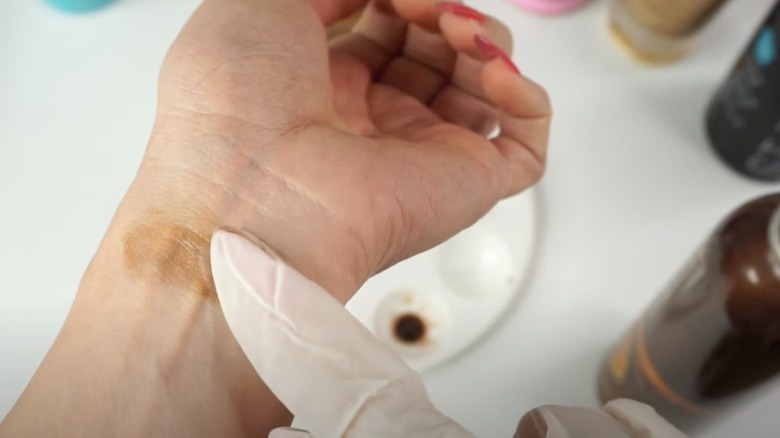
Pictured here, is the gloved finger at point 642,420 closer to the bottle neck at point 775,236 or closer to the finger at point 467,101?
the bottle neck at point 775,236

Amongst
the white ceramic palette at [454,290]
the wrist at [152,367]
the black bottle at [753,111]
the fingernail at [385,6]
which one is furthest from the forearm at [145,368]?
the black bottle at [753,111]

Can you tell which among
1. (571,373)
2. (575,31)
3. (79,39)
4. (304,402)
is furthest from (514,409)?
(79,39)

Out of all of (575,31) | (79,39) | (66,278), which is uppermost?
(575,31)

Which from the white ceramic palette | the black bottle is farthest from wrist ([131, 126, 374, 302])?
the black bottle

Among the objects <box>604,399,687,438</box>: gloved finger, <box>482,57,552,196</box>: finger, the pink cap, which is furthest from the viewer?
the pink cap

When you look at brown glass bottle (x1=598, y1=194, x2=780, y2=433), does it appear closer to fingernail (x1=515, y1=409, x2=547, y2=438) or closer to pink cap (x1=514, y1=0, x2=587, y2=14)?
fingernail (x1=515, y1=409, x2=547, y2=438)

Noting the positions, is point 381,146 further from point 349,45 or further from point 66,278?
point 66,278
